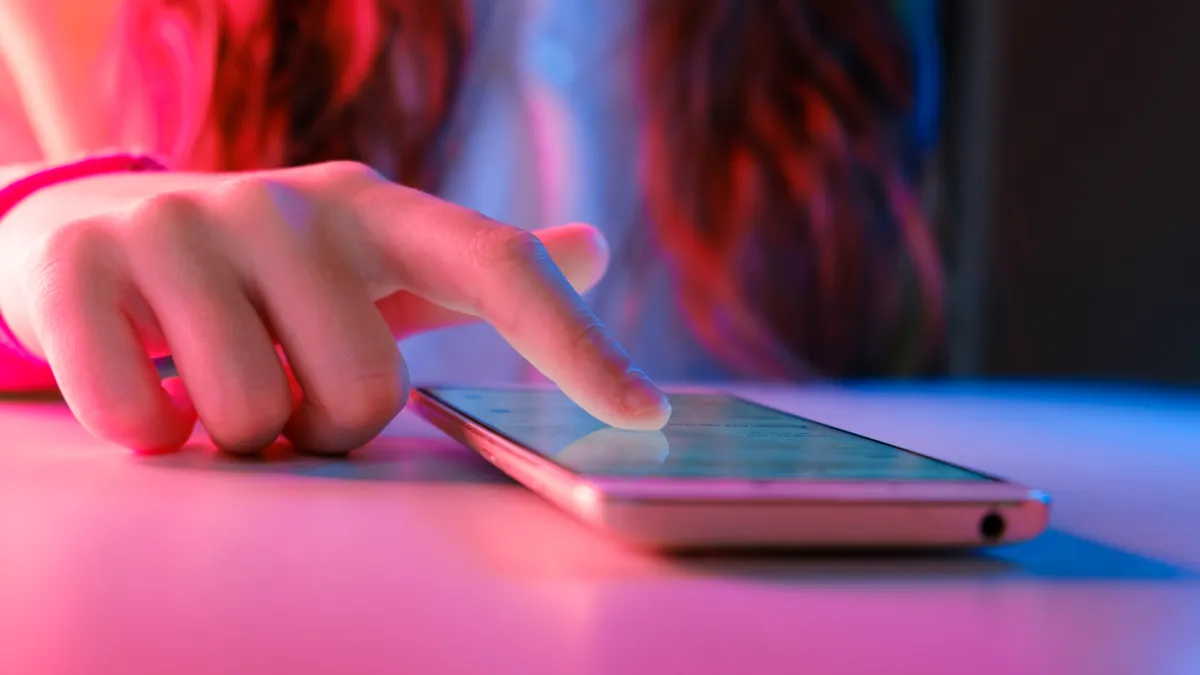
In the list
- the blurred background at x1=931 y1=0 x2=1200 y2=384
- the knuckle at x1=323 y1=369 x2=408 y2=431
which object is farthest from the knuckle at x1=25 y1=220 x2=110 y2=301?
the blurred background at x1=931 y1=0 x2=1200 y2=384

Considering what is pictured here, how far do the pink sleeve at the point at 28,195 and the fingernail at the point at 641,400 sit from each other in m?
0.41

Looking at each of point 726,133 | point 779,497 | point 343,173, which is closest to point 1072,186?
point 726,133

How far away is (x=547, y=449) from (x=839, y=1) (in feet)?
3.20

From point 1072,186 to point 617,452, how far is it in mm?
1009

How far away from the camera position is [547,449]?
346 millimetres

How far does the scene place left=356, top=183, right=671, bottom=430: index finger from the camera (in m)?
0.37

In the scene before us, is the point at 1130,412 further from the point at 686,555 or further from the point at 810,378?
the point at 686,555

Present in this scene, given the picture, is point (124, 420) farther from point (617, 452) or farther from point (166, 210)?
point (617, 452)

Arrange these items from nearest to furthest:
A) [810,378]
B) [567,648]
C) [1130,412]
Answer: [567,648] < [1130,412] < [810,378]

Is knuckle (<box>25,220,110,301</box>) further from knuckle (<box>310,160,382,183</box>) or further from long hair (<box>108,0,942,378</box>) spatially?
long hair (<box>108,0,942,378</box>)

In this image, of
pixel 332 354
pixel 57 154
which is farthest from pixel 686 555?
pixel 57 154

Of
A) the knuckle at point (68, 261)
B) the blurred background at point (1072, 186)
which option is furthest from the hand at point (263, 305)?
the blurred background at point (1072, 186)

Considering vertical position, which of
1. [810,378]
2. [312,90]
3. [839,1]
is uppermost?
[839,1]

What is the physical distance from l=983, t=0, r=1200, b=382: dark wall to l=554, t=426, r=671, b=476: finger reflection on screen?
92 cm
